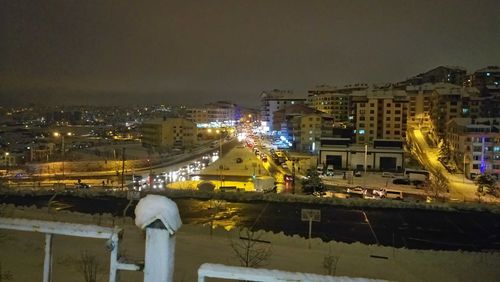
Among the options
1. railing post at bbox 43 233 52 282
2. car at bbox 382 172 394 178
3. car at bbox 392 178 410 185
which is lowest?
car at bbox 392 178 410 185

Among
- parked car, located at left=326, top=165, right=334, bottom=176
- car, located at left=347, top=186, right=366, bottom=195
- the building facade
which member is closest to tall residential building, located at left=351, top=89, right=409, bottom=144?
the building facade

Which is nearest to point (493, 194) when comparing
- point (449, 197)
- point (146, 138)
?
Answer: point (449, 197)

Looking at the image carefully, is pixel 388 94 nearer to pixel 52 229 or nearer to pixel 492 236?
pixel 492 236

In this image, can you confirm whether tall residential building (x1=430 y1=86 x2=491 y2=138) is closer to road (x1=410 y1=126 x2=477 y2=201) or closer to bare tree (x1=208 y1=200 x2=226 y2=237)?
road (x1=410 y1=126 x2=477 y2=201)

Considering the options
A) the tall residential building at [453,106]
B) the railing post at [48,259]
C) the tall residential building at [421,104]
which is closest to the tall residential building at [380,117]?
the tall residential building at [453,106]

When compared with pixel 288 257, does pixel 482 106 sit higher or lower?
higher

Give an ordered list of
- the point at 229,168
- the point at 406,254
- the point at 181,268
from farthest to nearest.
Answer: 1. the point at 229,168
2. the point at 406,254
3. the point at 181,268

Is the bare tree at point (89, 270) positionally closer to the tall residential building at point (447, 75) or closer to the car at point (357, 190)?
the car at point (357, 190)
